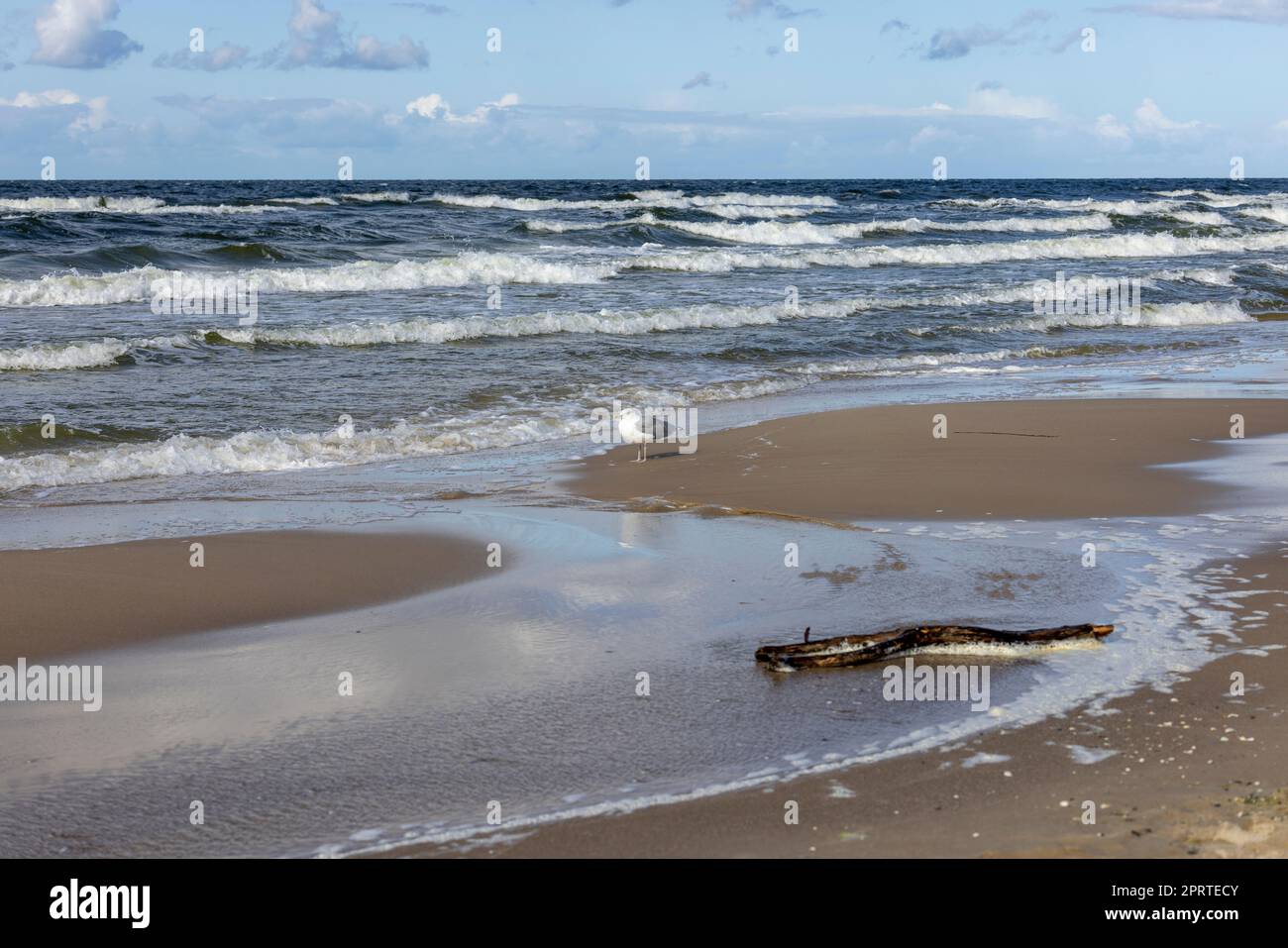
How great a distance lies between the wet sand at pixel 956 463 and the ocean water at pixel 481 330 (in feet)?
5.19

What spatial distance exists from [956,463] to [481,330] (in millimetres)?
8673

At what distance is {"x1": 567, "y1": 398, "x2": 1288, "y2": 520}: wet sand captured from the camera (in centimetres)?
808

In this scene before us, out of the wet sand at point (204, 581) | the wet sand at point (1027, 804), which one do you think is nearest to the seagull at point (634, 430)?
the wet sand at point (204, 581)

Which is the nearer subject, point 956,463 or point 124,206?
Result: point 956,463

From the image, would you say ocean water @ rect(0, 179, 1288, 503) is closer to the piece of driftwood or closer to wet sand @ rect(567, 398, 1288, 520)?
wet sand @ rect(567, 398, 1288, 520)

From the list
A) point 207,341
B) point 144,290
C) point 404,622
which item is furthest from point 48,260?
point 404,622

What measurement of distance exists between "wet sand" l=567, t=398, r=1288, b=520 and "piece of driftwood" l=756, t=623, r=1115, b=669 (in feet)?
8.51

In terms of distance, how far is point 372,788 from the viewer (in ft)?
12.8

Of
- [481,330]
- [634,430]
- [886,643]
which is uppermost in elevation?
[481,330]

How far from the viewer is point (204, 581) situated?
6250mm

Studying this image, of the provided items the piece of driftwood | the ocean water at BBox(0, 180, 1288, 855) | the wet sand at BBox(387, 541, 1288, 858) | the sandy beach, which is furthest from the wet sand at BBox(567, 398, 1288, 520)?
the wet sand at BBox(387, 541, 1288, 858)

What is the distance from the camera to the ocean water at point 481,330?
10461mm

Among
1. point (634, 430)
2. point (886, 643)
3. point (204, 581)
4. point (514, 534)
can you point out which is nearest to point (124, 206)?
point (634, 430)

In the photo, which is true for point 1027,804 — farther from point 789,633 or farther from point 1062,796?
point 789,633
